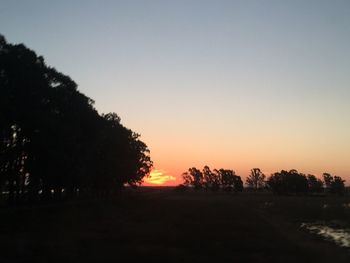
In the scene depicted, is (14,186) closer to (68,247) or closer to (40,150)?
(40,150)

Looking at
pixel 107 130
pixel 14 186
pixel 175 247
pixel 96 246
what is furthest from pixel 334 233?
pixel 107 130

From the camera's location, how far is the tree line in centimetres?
5334

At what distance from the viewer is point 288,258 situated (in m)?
26.0

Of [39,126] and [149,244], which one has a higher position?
[39,126]

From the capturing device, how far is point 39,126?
5491 centimetres

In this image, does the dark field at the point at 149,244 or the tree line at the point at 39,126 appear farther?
the tree line at the point at 39,126

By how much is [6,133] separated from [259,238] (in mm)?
31511

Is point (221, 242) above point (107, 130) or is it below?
below

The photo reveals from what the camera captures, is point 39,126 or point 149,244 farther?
point 39,126

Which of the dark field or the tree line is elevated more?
the tree line

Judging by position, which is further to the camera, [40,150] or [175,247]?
[40,150]

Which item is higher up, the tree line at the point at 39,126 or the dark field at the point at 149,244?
the tree line at the point at 39,126

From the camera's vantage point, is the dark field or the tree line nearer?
the dark field

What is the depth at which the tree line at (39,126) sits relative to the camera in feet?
175
